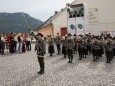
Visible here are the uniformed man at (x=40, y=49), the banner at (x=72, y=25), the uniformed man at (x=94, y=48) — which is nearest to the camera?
the uniformed man at (x=40, y=49)

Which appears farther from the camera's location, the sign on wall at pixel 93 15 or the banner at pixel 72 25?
the sign on wall at pixel 93 15

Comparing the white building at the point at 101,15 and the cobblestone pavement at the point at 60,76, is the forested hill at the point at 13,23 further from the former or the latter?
the cobblestone pavement at the point at 60,76

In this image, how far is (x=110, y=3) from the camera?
41.3m

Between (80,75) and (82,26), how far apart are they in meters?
14.4

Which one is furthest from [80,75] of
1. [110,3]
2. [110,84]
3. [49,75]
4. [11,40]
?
[110,3]

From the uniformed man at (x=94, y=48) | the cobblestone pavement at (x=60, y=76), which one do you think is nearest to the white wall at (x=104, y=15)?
the uniformed man at (x=94, y=48)

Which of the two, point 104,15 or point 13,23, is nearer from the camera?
point 104,15

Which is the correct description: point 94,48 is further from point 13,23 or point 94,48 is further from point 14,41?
point 13,23

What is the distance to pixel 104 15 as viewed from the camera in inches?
1673

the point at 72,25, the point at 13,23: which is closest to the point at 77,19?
the point at 72,25

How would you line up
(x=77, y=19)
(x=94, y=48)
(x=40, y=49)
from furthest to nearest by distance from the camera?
(x=77, y=19) < (x=94, y=48) < (x=40, y=49)

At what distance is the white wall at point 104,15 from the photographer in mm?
41219

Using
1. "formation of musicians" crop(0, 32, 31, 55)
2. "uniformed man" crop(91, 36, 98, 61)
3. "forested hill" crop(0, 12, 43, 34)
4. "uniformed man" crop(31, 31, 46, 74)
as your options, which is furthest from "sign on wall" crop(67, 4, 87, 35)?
"forested hill" crop(0, 12, 43, 34)

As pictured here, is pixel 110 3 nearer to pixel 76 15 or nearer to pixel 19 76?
pixel 76 15
